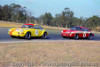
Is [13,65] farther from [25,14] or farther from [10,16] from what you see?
[10,16]

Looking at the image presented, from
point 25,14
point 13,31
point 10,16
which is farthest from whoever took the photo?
point 10,16

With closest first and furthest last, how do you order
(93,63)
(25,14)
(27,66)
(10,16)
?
(27,66), (93,63), (25,14), (10,16)

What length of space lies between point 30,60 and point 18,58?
0.49m

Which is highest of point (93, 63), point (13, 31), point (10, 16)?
point (10, 16)

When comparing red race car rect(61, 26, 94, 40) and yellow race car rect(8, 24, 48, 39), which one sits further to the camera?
red race car rect(61, 26, 94, 40)

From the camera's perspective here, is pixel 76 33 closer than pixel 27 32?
No

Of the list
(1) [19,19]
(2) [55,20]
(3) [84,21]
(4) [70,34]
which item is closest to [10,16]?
(1) [19,19]

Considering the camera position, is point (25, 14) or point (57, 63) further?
point (25, 14)

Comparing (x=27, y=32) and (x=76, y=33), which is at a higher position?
(x=27, y=32)

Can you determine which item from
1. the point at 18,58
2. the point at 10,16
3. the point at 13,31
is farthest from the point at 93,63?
the point at 10,16

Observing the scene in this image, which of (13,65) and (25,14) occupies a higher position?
(25,14)

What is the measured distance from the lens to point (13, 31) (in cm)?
Answer: 1179

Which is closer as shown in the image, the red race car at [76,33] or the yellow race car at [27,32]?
the yellow race car at [27,32]

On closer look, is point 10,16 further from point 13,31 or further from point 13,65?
point 13,65
